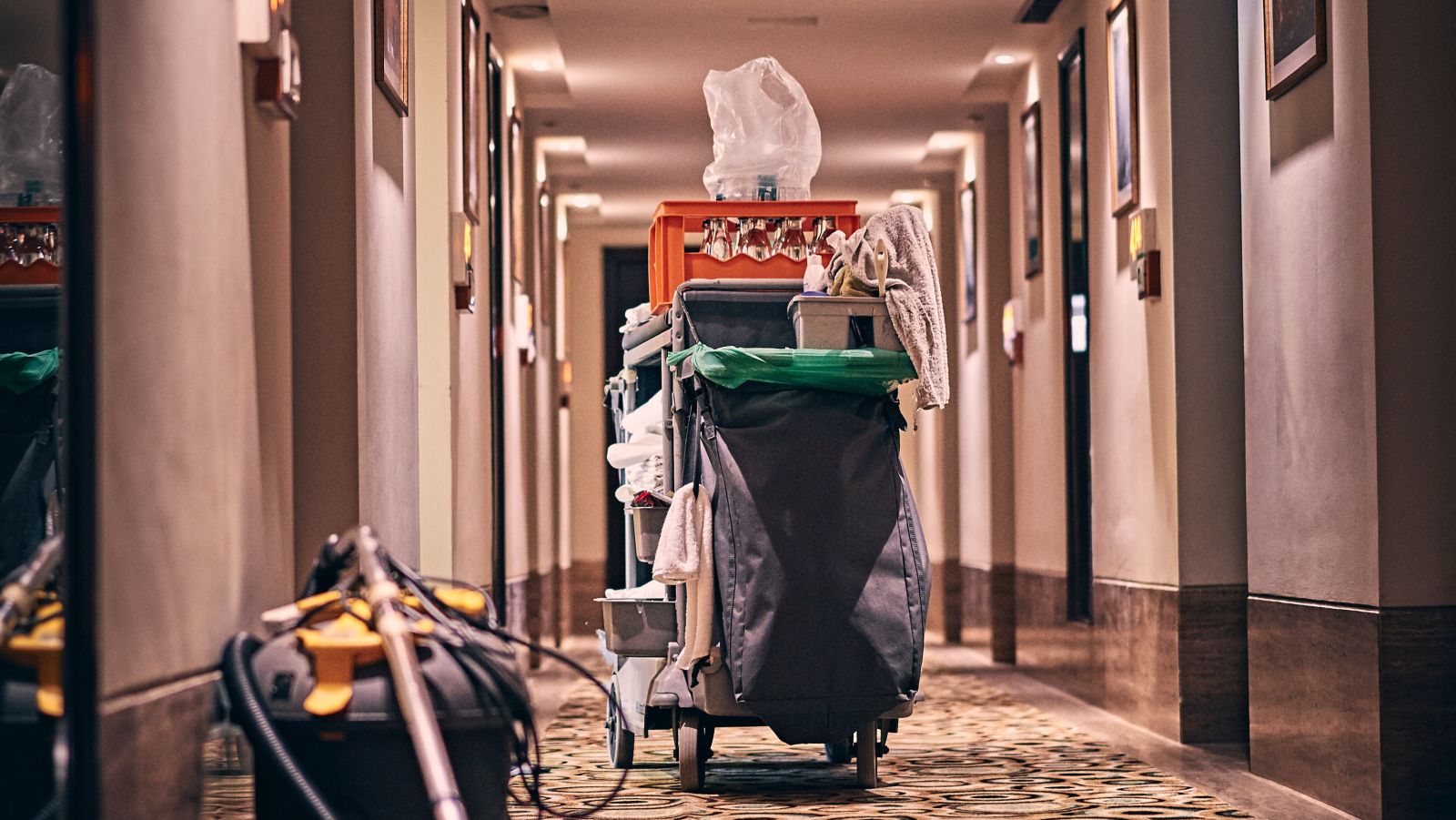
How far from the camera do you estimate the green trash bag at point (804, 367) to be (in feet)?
13.4

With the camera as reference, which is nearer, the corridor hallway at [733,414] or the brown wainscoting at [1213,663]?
the corridor hallway at [733,414]

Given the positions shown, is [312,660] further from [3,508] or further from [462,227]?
[462,227]

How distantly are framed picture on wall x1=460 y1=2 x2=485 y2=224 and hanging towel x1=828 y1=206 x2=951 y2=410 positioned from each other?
84.5 inches

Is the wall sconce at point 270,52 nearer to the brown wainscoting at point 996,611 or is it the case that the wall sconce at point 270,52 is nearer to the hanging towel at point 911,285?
the hanging towel at point 911,285

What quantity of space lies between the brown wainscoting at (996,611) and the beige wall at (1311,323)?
481 cm

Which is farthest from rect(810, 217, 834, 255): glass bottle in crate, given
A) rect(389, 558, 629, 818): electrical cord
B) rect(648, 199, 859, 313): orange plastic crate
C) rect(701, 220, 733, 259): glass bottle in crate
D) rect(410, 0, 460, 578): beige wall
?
rect(389, 558, 629, 818): electrical cord

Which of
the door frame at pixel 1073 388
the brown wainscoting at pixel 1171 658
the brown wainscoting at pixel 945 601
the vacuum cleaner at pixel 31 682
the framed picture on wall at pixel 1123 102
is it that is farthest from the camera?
the brown wainscoting at pixel 945 601

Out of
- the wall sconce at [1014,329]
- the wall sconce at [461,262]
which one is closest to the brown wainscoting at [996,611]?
the wall sconce at [1014,329]

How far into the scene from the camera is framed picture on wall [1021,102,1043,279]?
8156 millimetres

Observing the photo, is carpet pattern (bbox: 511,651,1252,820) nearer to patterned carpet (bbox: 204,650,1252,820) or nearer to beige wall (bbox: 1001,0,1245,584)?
patterned carpet (bbox: 204,650,1252,820)

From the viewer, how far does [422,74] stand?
18.7 feet

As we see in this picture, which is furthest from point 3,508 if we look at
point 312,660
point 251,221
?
point 251,221

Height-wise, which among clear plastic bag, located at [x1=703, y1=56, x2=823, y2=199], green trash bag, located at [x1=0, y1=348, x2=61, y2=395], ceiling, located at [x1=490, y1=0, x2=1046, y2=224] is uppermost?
ceiling, located at [x1=490, y1=0, x2=1046, y2=224]

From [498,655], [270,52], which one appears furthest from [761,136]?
[498,655]
